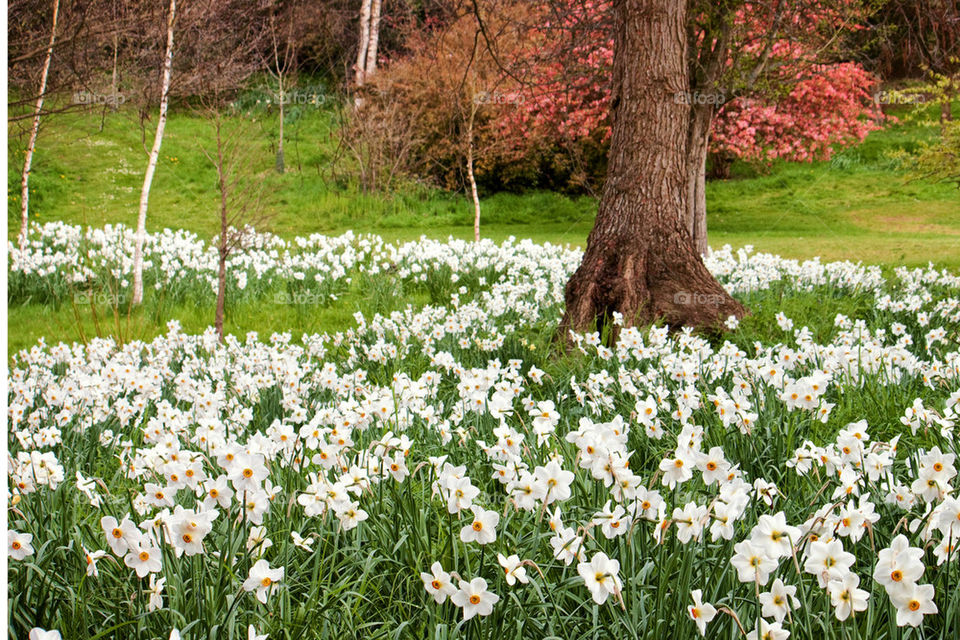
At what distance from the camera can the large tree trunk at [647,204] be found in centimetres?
557

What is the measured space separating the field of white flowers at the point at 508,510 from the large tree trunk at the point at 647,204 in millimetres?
1035

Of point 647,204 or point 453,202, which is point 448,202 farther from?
point 647,204

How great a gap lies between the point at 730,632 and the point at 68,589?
1.58 meters

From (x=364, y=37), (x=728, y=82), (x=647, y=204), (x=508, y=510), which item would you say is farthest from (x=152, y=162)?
(x=364, y=37)

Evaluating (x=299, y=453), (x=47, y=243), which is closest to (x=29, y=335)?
(x=47, y=243)

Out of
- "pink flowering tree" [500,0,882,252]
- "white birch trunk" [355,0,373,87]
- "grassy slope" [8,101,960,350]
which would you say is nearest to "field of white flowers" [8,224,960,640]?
"pink flowering tree" [500,0,882,252]

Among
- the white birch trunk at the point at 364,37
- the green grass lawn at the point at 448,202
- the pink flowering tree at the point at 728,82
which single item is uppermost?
the white birch trunk at the point at 364,37

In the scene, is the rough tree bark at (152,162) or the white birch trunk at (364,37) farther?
the white birch trunk at (364,37)

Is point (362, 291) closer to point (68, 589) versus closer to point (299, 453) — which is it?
point (299, 453)

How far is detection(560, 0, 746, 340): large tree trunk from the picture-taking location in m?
5.57

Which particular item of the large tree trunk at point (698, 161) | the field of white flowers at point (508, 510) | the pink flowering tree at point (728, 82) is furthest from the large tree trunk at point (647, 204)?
the large tree trunk at point (698, 161)

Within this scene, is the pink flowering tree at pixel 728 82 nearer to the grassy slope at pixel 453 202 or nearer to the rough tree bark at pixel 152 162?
the grassy slope at pixel 453 202

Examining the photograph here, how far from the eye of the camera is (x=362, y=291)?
351 inches

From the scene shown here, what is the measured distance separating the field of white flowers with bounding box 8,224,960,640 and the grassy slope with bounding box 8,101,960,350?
964cm
